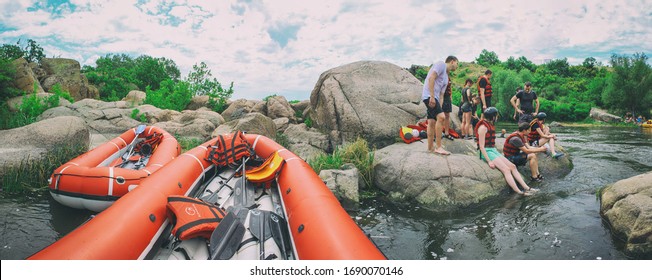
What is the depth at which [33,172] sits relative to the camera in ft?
18.3

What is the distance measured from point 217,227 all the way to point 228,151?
2507 mm

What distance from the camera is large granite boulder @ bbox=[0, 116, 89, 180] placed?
5539 mm

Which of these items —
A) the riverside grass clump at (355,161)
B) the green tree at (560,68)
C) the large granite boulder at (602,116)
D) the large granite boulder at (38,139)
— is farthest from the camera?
the green tree at (560,68)

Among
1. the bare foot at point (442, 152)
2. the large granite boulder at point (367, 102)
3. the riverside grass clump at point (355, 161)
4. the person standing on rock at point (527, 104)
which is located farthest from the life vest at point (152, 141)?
the person standing on rock at point (527, 104)

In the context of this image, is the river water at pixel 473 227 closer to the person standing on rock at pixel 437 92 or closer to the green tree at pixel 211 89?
the person standing on rock at pixel 437 92

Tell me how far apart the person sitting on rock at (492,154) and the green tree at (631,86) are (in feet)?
Result: 59.6

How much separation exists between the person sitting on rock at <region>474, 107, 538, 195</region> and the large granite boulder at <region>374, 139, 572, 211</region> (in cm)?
11

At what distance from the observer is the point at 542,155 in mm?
6793

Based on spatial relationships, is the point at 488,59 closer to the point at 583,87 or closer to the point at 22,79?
the point at 583,87

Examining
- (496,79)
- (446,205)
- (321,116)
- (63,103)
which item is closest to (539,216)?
(446,205)

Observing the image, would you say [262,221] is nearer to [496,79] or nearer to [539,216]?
[539,216]

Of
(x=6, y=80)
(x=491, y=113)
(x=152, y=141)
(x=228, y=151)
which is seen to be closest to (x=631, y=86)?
(x=491, y=113)

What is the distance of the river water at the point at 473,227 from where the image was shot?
11.2 feet

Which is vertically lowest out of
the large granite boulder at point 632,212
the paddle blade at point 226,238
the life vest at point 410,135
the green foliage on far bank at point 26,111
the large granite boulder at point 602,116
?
the large granite boulder at point 602,116
